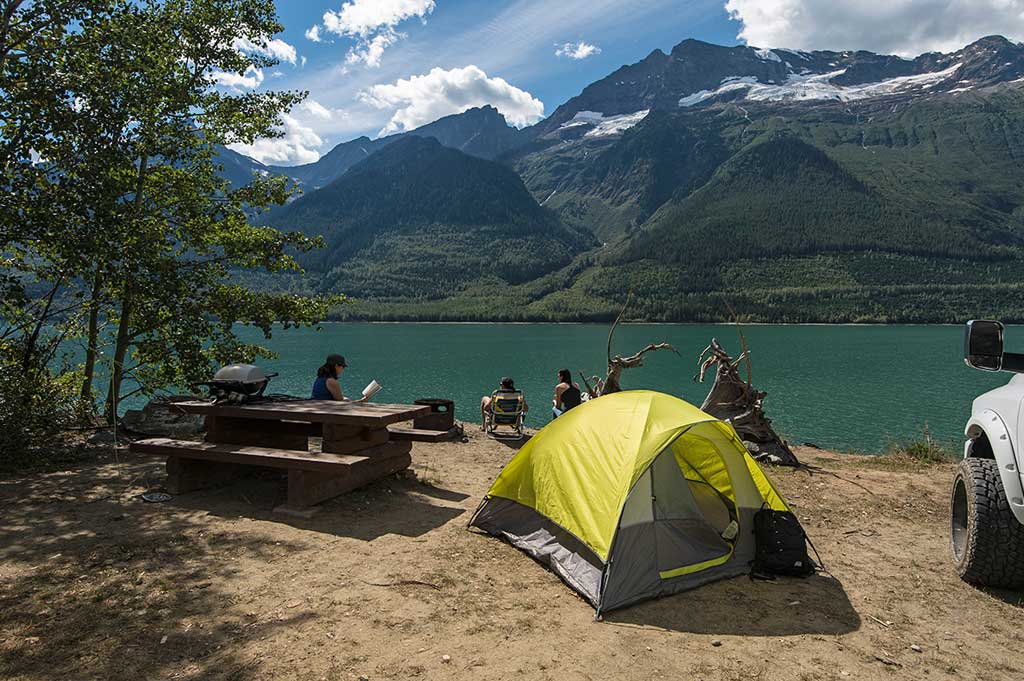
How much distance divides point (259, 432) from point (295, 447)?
576mm

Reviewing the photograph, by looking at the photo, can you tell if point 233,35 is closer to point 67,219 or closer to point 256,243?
point 256,243

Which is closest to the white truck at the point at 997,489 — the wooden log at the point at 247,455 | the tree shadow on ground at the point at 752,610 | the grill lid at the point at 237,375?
the tree shadow on ground at the point at 752,610

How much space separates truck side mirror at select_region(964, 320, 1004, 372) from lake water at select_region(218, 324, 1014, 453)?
8.53 metres

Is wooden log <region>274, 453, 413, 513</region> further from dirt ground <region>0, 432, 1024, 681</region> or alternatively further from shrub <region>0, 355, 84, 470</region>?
shrub <region>0, 355, 84, 470</region>

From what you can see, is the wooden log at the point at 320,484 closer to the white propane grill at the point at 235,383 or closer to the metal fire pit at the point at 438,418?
the white propane grill at the point at 235,383

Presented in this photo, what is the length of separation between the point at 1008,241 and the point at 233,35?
792ft

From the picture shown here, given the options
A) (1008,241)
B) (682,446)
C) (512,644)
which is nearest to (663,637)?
(512,644)

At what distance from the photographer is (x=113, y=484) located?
727cm

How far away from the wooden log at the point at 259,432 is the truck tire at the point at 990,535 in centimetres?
730

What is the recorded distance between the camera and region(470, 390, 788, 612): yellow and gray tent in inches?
198

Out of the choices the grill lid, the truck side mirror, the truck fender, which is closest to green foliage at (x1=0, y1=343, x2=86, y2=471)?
the grill lid

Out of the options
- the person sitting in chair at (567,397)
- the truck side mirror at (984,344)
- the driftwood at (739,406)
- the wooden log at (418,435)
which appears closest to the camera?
the truck side mirror at (984,344)

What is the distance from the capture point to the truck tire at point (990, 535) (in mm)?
5008

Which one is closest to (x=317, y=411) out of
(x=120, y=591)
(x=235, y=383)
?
(x=235, y=383)
